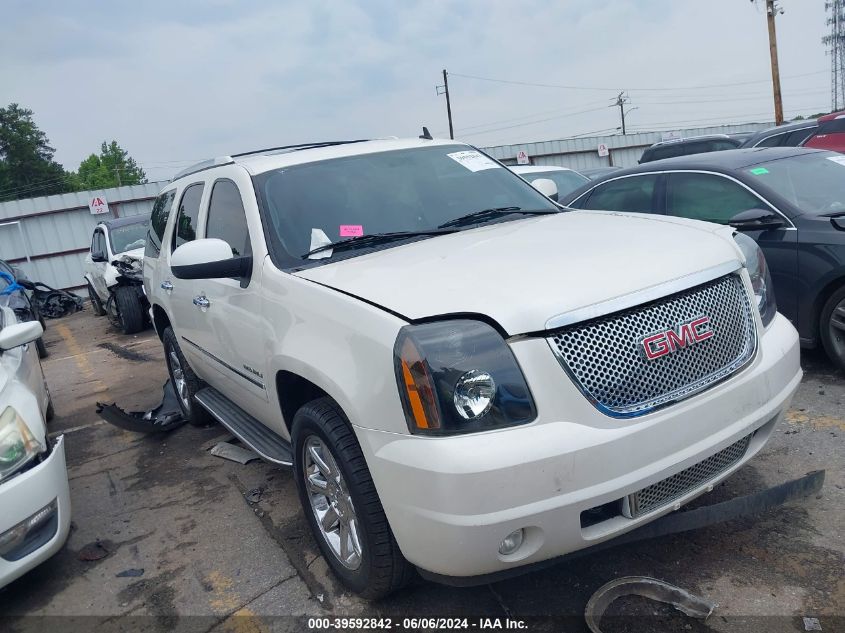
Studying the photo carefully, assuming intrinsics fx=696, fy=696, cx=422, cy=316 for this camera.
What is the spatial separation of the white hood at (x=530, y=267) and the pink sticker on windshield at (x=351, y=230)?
0.26 metres

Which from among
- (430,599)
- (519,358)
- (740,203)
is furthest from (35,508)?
(740,203)

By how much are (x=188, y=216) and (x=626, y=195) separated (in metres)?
3.46

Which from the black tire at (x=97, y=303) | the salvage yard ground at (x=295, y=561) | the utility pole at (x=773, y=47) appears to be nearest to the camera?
the salvage yard ground at (x=295, y=561)

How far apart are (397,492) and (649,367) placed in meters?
0.94

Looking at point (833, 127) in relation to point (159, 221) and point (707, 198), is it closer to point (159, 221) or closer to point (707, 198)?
point (707, 198)

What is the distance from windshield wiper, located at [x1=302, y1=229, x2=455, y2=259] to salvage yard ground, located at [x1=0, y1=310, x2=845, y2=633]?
1.44 m

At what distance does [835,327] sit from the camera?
14.6 feet

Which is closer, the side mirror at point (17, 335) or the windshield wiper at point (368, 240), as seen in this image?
the windshield wiper at point (368, 240)

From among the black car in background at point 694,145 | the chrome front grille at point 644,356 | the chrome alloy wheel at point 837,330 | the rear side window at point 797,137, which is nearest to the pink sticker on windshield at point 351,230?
the chrome front grille at point 644,356

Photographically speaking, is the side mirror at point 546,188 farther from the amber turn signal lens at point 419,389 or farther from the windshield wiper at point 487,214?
the amber turn signal lens at point 419,389

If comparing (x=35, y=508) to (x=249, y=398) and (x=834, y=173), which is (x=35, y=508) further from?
(x=834, y=173)

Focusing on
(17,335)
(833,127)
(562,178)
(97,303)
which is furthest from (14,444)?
(97,303)

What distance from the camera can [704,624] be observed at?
7.94ft

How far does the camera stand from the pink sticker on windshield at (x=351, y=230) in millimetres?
3305
